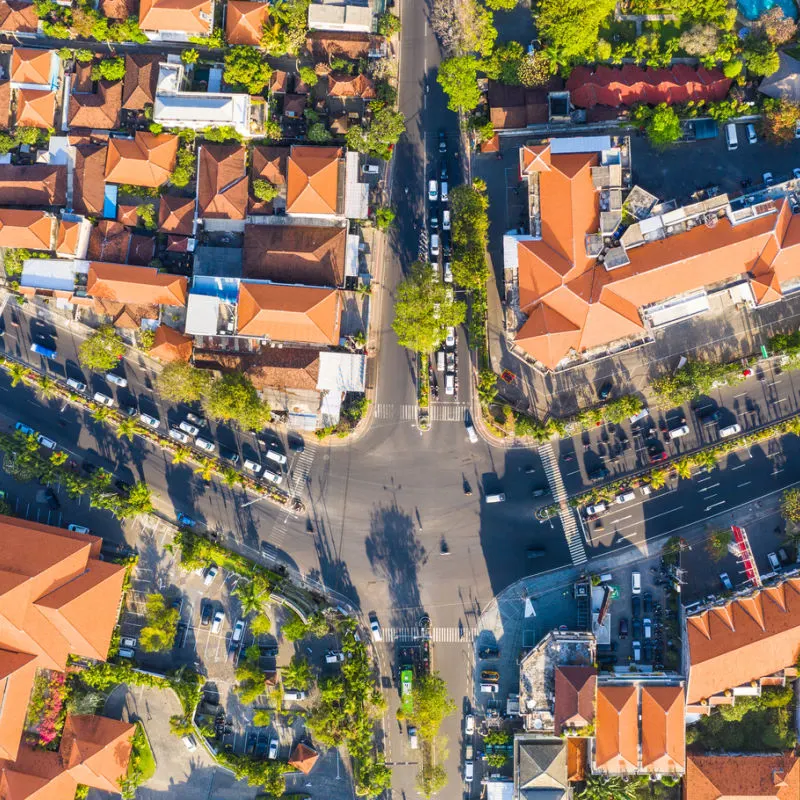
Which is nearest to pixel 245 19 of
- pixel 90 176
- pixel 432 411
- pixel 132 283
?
pixel 90 176

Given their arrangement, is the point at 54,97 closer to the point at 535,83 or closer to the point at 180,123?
the point at 180,123

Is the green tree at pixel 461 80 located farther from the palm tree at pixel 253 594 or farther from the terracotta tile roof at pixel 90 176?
the palm tree at pixel 253 594

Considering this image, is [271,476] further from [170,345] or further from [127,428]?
[170,345]

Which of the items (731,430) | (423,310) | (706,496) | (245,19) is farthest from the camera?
(706,496)

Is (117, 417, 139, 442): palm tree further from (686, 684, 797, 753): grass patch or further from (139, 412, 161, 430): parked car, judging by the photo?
(686, 684, 797, 753): grass patch

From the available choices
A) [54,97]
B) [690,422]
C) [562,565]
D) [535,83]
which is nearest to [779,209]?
[690,422]

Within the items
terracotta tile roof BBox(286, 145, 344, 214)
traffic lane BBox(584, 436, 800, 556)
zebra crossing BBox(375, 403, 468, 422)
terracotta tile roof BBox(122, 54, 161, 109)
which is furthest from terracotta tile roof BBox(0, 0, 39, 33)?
traffic lane BBox(584, 436, 800, 556)

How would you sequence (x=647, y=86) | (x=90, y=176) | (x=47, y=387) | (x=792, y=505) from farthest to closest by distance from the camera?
(x=47, y=387)
(x=90, y=176)
(x=647, y=86)
(x=792, y=505)
